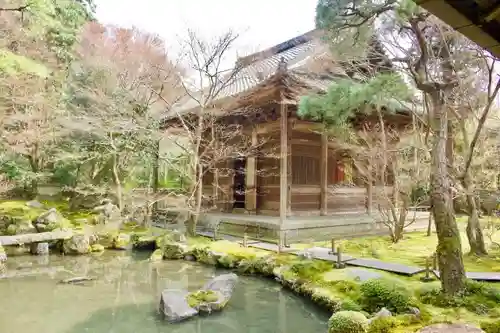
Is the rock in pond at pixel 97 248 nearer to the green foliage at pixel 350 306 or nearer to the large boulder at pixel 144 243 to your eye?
the large boulder at pixel 144 243

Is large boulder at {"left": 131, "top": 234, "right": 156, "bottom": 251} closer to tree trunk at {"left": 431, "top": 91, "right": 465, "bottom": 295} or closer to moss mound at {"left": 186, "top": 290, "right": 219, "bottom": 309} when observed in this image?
moss mound at {"left": 186, "top": 290, "right": 219, "bottom": 309}

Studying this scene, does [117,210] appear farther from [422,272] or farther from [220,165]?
[422,272]

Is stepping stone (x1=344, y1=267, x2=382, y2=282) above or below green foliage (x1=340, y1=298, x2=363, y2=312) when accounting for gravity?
above

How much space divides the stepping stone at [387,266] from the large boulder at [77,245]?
27.7ft

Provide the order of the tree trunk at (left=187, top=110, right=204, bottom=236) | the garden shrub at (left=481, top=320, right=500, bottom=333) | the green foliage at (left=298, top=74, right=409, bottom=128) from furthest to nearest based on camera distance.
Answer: the tree trunk at (left=187, top=110, right=204, bottom=236) → the green foliage at (left=298, top=74, right=409, bottom=128) → the garden shrub at (left=481, top=320, right=500, bottom=333)

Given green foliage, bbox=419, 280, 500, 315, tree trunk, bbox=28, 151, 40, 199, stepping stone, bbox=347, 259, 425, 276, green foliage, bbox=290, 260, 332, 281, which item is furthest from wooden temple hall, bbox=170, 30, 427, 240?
tree trunk, bbox=28, 151, 40, 199

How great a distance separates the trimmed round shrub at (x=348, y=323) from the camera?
5.27 metres

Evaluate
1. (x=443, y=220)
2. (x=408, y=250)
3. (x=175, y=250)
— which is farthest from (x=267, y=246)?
(x=443, y=220)

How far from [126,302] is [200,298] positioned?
1.65m

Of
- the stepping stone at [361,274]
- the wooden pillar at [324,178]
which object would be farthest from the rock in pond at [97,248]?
the stepping stone at [361,274]

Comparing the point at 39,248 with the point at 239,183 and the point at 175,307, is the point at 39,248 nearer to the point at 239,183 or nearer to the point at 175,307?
the point at 239,183

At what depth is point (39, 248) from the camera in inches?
497

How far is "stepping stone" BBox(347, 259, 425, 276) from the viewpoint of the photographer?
7816 millimetres

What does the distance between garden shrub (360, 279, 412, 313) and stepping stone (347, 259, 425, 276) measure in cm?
128
